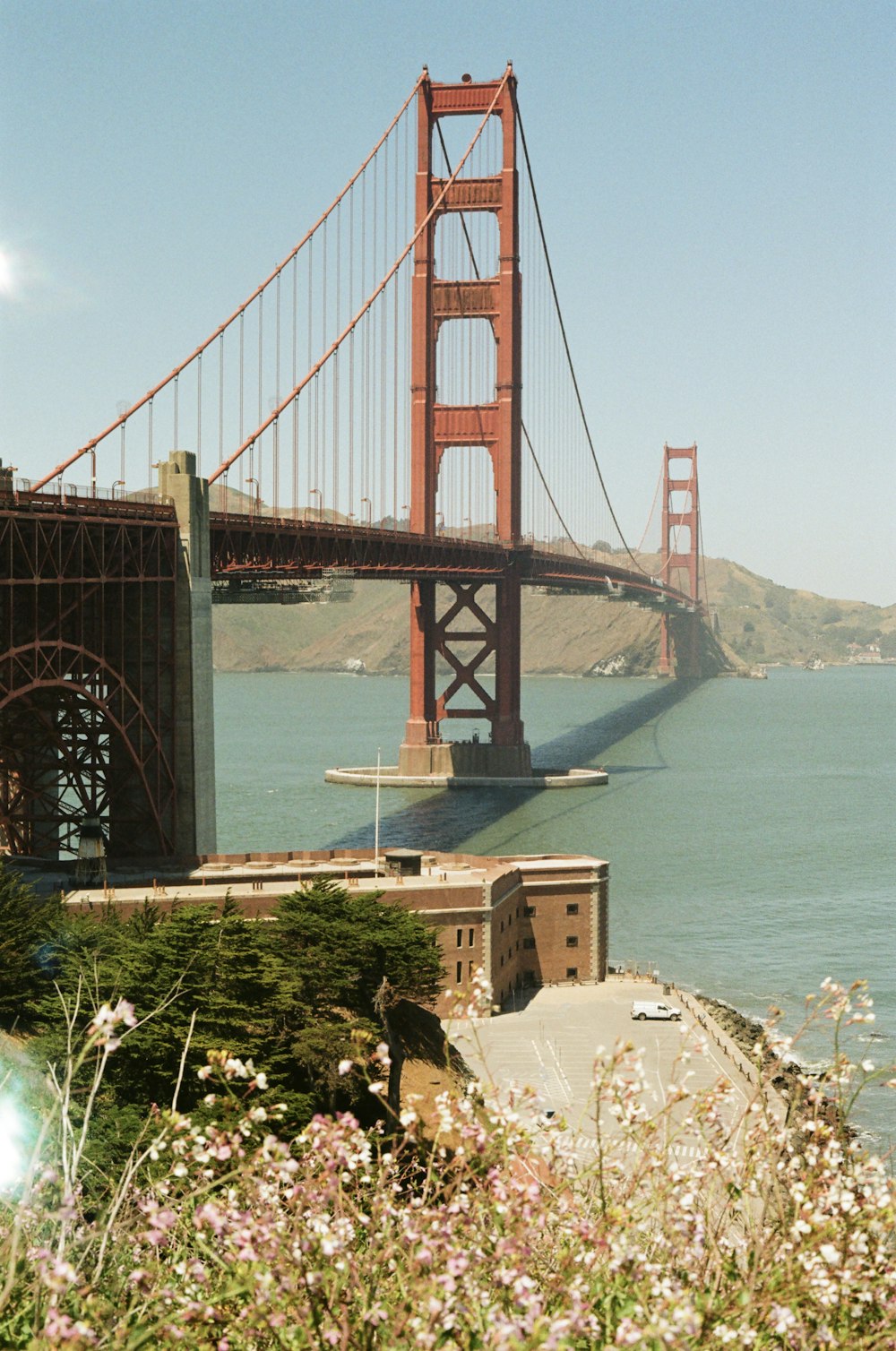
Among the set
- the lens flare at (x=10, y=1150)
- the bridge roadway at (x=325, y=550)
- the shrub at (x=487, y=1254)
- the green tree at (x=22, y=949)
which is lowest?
the green tree at (x=22, y=949)

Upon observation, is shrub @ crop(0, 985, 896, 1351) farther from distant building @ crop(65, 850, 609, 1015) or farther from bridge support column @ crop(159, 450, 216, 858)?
bridge support column @ crop(159, 450, 216, 858)

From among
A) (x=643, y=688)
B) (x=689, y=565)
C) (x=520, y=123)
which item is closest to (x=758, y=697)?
(x=643, y=688)

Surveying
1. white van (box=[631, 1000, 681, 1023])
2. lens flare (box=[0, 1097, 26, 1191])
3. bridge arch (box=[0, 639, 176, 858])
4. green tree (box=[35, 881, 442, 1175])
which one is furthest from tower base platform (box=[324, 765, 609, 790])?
lens flare (box=[0, 1097, 26, 1191])

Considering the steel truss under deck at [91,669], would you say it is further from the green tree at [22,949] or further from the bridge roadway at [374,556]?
the bridge roadway at [374,556]

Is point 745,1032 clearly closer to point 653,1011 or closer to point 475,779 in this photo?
point 653,1011

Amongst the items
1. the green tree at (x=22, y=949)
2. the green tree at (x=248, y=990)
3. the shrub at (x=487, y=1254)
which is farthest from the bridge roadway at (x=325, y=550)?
the shrub at (x=487, y=1254)
